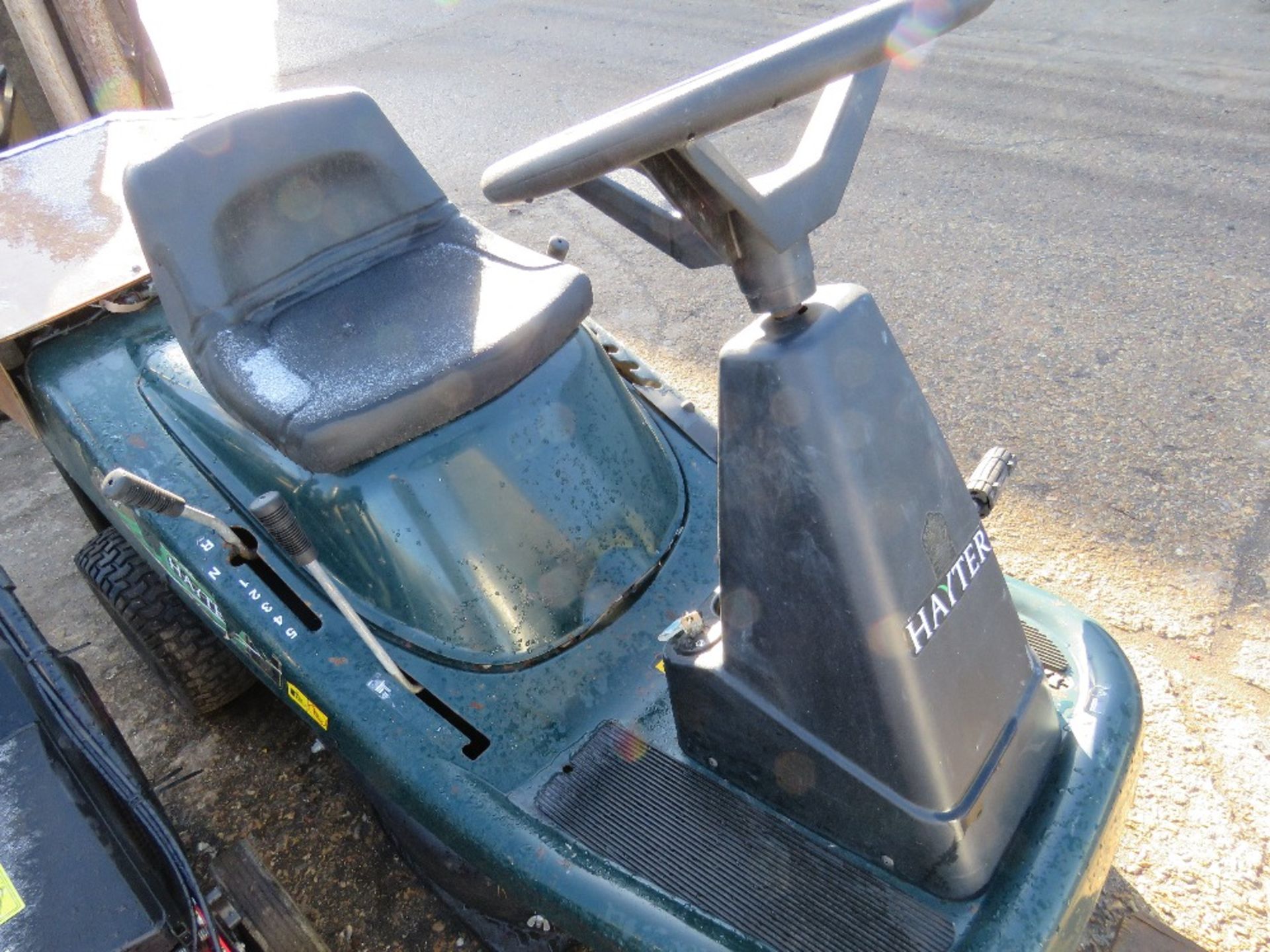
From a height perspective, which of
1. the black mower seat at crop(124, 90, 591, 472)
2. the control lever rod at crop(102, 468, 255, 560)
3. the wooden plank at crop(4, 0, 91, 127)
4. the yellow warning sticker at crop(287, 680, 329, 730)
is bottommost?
the yellow warning sticker at crop(287, 680, 329, 730)

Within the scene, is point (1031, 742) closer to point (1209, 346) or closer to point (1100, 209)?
point (1209, 346)

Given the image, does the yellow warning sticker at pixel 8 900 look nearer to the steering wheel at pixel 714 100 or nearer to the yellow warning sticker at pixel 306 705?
the yellow warning sticker at pixel 306 705

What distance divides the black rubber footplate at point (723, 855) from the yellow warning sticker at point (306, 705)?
51cm

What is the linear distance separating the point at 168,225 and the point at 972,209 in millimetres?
3736

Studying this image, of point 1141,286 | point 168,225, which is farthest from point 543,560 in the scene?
point 1141,286

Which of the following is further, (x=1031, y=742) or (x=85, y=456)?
(x=85, y=456)

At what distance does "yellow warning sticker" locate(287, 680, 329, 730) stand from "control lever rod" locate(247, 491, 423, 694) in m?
0.15

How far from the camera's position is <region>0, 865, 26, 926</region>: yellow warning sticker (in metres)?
1.50

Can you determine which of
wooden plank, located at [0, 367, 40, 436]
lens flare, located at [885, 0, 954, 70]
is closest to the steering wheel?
lens flare, located at [885, 0, 954, 70]

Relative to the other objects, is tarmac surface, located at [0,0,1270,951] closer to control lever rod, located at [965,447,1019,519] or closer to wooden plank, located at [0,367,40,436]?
wooden plank, located at [0,367,40,436]

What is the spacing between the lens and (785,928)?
1.53m

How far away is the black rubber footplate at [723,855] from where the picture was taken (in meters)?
1.52

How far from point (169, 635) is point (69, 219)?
1.19 m

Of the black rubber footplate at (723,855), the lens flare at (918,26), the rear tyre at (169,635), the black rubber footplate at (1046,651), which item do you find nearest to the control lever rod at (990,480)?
the black rubber footplate at (1046,651)
